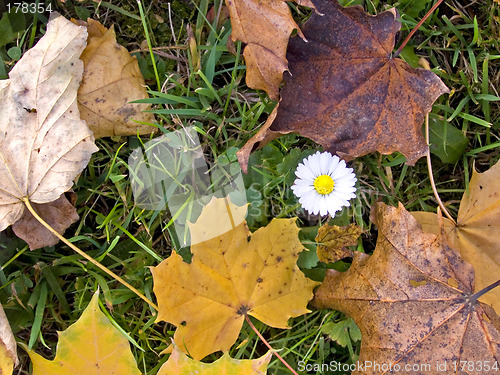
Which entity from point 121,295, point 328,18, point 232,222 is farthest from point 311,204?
point 121,295

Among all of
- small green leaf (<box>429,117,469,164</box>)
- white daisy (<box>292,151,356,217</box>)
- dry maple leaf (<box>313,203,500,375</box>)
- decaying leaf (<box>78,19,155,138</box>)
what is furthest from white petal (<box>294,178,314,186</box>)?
decaying leaf (<box>78,19,155,138</box>)

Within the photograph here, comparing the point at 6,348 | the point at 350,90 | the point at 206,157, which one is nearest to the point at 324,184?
the point at 350,90

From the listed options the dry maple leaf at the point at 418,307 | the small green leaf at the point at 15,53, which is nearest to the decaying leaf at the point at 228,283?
the dry maple leaf at the point at 418,307

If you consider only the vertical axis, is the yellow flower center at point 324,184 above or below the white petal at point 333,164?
below

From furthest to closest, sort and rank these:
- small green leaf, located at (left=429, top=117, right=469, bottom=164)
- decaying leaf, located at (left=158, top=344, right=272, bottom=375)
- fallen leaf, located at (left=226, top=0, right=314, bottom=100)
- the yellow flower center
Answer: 1. small green leaf, located at (left=429, top=117, right=469, bottom=164)
2. the yellow flower center
3. fallen leaf, located at (left=226, top=0, right=314, bottom=100)
4. decaying leaf, located at (left=158, top=344, right=272, bottom=375)

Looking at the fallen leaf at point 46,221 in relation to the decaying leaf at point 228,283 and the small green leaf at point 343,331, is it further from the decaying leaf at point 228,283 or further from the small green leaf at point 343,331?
the small green leaf at point 343,331

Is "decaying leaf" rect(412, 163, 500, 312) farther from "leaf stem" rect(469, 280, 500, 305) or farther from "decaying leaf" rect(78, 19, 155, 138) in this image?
"decaying leaf" rect(78, 19, 155, 138)
